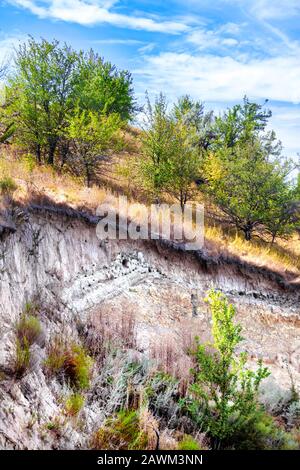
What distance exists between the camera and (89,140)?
53.5 feet

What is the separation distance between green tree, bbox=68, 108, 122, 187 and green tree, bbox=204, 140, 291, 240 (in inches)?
244

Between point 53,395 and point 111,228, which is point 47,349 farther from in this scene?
point 111,228

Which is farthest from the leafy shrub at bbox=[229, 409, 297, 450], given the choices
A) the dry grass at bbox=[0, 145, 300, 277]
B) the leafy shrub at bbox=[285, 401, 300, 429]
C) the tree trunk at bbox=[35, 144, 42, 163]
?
the tree trunk at bbox=[35, 144, 42, 163]

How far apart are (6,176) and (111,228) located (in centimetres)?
302

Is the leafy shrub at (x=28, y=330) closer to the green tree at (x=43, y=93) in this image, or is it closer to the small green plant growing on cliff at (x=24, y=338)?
the small green plant growing on cliff at (x=24, y=338)

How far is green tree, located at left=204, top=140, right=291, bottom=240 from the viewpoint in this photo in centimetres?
1781

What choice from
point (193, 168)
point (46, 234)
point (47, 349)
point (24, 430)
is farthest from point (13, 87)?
point (24, 430)

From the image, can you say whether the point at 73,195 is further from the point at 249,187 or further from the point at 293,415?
the point at 249,187

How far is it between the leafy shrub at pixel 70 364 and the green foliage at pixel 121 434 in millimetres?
645

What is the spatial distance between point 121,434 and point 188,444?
2.77 feet

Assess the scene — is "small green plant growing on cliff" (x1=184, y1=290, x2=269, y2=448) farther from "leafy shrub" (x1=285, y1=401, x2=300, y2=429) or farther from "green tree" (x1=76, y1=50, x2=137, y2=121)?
"green tree" (x1=76, y1=50, x2=137, y2=121)

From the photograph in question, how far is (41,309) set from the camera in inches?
228

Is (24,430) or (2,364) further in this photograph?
(2,364)
